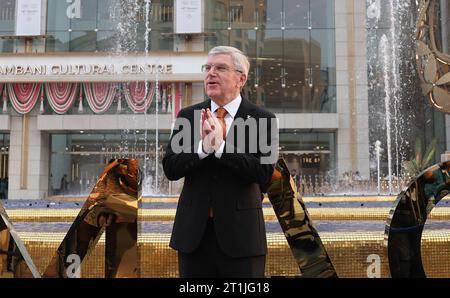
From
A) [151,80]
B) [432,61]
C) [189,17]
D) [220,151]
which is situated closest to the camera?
[220,151]

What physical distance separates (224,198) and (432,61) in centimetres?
829

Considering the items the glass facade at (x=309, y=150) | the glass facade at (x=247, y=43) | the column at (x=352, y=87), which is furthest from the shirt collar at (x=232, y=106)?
the glass facade at (x=309, y=150)

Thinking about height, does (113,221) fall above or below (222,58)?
below

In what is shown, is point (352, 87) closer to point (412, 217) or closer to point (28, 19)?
point (28, 19)

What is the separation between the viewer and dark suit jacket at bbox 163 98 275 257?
1.98 m

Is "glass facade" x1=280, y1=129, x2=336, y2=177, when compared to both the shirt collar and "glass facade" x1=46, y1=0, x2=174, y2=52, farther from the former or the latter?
the shirt collar

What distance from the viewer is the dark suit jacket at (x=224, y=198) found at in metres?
1.98

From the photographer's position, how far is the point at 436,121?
26969 millimetres

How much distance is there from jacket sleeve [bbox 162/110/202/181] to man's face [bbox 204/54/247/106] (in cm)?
23

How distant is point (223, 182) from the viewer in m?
2.04

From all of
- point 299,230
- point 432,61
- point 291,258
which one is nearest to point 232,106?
point 299,230

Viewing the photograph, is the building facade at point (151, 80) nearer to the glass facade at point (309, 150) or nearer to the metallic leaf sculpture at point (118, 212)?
the glass facade at point (309, 150)

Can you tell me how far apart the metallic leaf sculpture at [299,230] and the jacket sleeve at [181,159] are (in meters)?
0.51

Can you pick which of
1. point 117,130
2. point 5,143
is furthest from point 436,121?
point 5,143
